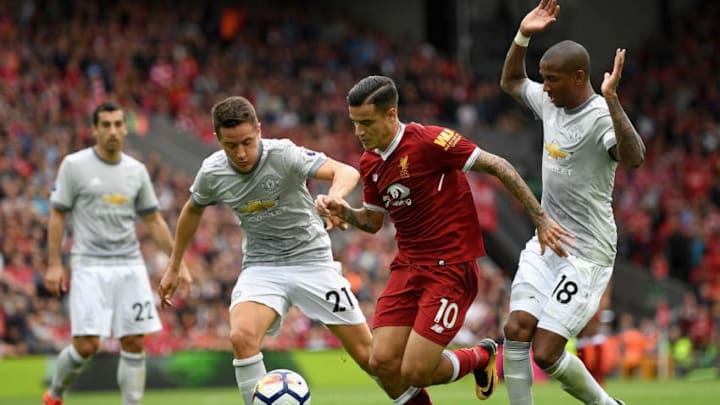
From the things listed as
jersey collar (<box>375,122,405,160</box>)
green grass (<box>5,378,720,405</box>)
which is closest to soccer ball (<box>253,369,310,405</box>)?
jersey collar (<box>375,122,405,160</box>)

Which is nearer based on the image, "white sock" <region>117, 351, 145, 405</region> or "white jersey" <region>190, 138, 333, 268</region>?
"white jersey" <region>190, 138, 333, 268</region>

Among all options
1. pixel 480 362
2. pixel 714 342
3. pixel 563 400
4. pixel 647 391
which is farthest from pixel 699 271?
pixel 480 362

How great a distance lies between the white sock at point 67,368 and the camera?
1178 centimetres

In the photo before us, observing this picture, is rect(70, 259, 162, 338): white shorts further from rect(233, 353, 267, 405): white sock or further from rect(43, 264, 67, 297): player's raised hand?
rect(233, 353, 267, 405): white sock

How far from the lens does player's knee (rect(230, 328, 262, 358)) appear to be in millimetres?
9359

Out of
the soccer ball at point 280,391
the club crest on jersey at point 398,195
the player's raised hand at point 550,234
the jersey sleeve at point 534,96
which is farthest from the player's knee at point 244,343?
the jersey sleeve at point 534,96

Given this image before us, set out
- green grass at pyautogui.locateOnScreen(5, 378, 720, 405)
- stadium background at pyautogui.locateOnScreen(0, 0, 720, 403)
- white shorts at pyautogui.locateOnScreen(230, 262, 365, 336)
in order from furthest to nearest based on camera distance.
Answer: stadium background at pyautogui.locateOnScreen(0, 0, 720, 403) → green grass at pyautogui.locateOnScreen(5, 378, 720, 405) → white shorts at pyautogui.locateOnScreen(230, 262, 365, 336)

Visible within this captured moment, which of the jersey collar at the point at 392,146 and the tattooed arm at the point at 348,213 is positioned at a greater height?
the jersey collar at the point at 392,146

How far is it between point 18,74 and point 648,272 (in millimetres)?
13171

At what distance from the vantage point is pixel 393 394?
30.4ft

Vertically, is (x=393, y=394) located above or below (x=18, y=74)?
below

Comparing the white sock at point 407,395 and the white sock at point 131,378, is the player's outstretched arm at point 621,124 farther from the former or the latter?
the white sock at point 131,378

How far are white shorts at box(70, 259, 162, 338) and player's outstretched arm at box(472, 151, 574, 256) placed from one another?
424 centimetres

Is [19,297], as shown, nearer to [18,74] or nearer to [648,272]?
[18,74]
